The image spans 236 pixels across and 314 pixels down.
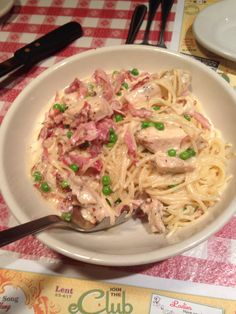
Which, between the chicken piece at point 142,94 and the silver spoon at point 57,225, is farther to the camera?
the chicken piece at point 142,94

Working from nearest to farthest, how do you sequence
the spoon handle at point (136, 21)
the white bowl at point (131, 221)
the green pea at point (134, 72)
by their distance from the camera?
the white bowl at point (131, 221), the green pea at point (134, 72), the spoon handle at point (136, 21)

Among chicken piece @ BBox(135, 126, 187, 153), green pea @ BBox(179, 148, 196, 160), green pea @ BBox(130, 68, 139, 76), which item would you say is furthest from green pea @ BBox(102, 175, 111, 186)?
green pea @ BBox(130, 68, 139, 76)

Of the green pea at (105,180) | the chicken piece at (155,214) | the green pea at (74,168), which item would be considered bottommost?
the chicken piece at (155,214)

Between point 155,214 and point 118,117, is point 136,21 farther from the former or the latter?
point 155,214

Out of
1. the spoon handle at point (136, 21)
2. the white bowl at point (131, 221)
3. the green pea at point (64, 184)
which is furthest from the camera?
the spoon handle at point (136, 21)

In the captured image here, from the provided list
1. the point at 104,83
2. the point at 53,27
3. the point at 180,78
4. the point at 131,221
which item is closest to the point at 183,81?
the point at 180,78

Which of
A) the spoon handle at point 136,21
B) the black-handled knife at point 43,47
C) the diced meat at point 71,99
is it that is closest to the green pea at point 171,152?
the diced meat at point 71,99

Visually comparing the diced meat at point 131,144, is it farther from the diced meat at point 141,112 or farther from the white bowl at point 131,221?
the white bowl at point 131,221
